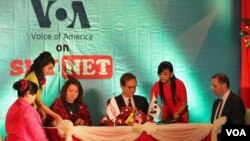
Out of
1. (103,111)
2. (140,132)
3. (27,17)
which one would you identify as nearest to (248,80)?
(103,111)

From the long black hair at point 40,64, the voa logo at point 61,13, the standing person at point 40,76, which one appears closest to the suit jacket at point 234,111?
the standing person at point 40,76

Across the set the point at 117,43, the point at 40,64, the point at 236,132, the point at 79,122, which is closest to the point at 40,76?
the point at 40,64

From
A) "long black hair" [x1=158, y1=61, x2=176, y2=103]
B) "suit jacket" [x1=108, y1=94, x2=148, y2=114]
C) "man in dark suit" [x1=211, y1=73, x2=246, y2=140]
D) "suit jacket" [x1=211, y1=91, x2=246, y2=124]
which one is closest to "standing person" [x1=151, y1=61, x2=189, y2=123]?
"long black hair" [x1=158, y1=61, x2=176, y2=103]

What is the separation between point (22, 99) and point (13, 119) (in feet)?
0.60

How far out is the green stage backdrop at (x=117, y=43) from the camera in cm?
547

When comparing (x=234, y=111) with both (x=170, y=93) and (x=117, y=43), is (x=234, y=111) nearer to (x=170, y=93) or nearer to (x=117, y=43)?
(x=170, y=93)

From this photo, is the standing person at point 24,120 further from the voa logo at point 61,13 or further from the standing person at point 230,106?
the standing person at point 230,106

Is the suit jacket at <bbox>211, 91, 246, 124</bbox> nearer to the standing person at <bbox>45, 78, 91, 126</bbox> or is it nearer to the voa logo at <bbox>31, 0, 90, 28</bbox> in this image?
the standing person at <bbox>45, 78, 91, 126</bbox>

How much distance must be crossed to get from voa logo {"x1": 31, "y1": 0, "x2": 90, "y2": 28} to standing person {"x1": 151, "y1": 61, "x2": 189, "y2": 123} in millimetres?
1069

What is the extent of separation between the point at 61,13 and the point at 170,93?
1546 mm

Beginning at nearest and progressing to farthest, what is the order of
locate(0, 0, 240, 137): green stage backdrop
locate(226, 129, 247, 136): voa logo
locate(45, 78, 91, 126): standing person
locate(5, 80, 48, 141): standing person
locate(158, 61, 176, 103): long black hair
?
1. locate(226, 129, 247, 136): voa logo
2. locate(5, 80, 48, 141): standing person
3. locate(45, 78, 91, 126): standing person
4. locate(158, 61, 176, 103): long black hair
5. locate(0, 0, 240, 137): green stage backdrop

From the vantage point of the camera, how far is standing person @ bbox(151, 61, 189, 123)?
5203mm

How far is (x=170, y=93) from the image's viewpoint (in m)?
5.29

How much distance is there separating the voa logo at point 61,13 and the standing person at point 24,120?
1513mm
